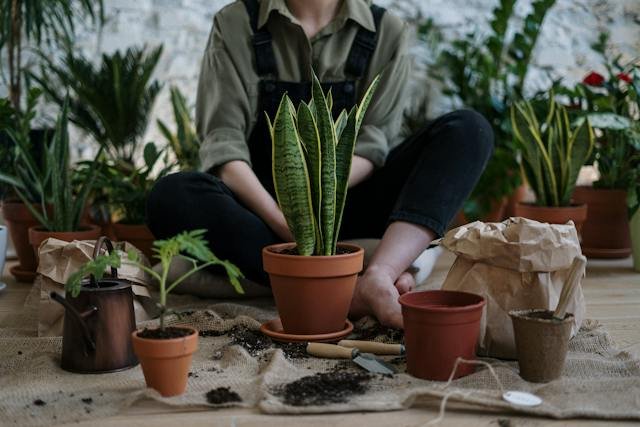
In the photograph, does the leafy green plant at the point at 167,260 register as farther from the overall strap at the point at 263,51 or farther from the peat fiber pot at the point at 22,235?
the peat fiber pot at the point at 22,235

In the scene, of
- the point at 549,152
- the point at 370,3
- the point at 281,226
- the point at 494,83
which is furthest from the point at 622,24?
the point at 281,226

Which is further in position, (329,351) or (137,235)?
(137,235)

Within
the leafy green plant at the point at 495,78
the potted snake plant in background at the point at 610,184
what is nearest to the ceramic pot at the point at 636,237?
the potted snake plant in background at the point at 610,184

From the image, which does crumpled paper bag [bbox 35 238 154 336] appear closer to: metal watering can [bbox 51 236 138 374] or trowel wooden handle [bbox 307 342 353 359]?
metal watering can [bbox 51 236 138 374]

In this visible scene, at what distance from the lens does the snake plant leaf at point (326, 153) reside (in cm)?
162

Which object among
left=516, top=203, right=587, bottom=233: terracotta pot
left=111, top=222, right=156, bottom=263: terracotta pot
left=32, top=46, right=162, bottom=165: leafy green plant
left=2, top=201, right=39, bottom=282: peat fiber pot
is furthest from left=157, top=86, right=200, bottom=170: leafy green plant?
left=516, top=203, right=587, bottom=233: terracotta pot

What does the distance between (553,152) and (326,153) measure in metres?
1.34

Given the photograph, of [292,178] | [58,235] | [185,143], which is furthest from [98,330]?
[185,143]

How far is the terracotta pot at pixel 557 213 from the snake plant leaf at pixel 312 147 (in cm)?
126

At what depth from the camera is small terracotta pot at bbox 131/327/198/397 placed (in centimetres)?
134

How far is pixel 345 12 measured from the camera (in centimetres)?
222

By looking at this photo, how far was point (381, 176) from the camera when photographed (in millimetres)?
2254

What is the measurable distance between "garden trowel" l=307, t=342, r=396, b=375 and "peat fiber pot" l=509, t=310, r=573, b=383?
0.80 ft

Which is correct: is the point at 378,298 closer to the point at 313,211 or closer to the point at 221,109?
the point at 313,211
